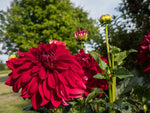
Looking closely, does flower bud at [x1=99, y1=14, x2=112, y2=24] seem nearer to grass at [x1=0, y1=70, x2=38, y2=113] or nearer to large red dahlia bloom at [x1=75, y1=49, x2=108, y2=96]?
large red dahlia bloom at [x1=75, y1=49, x2=108, y2=96]

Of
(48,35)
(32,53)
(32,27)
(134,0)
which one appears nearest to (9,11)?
(32,27)

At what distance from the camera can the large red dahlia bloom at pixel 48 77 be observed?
2.02 ft

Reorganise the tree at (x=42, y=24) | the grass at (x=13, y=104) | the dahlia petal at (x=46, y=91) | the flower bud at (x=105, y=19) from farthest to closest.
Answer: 1. the tree at (x=42, y=24)
2. the grass at (x=13, y=104)
3. the flower bud at (x=105, y=19)
4. the dahlia petal at (x=46, y=91)

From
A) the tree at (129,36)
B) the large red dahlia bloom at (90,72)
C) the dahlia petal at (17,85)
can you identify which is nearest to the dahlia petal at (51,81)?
the dahlia petal at (17,85)

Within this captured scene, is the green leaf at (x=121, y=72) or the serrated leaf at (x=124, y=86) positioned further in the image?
the serrated leaf at (x=124, y=86)

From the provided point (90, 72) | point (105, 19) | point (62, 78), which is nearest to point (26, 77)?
point (62, 78)

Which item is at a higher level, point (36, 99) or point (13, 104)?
point (36, 99)

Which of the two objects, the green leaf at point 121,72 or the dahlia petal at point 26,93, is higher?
the green leaf at point 121,72

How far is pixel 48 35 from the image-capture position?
38.6 ft

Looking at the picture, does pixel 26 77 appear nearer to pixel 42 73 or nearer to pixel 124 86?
pixel 42 73

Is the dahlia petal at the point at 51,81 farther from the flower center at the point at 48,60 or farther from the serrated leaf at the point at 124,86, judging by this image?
the serrated leaf at the point at 124,86

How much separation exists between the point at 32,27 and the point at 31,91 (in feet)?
39.3

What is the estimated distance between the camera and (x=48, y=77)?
0.64m

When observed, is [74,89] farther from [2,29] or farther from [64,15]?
[2,29]
